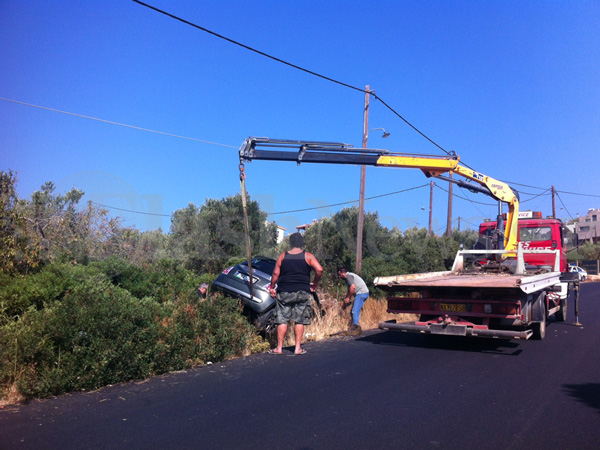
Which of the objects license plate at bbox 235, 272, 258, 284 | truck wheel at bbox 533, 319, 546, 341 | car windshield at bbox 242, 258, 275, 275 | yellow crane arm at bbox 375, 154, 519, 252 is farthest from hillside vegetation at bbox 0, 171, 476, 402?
truck wheel at bbox 533, 319, 546, 341

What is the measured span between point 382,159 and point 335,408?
7.86 m

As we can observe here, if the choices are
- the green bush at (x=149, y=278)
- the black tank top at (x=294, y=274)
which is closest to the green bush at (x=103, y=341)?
the black tank top at (x=294, y=274)

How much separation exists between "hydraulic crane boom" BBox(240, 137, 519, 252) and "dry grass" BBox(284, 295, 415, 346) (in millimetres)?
3289

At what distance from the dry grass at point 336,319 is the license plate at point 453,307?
7.95 ft

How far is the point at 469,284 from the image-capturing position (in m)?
8.38

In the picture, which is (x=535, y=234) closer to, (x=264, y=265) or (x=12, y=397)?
(x=264, y=265)

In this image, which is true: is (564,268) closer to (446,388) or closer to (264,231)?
(446,388)

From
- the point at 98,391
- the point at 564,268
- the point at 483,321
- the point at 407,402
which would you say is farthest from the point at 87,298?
the point at 564,268

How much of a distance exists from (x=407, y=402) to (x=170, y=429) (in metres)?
2.46

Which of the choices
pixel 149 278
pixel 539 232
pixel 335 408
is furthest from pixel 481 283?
pixel 539 232

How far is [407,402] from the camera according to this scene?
5.29m

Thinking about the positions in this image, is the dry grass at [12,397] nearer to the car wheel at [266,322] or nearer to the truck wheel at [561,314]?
the car wheel at [266,322]

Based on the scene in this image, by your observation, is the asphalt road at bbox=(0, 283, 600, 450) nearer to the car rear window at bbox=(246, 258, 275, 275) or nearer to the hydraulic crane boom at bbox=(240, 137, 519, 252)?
the car rear window at bbox=(246, 258, 275, 275)

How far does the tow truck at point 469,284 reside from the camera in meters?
8.33
